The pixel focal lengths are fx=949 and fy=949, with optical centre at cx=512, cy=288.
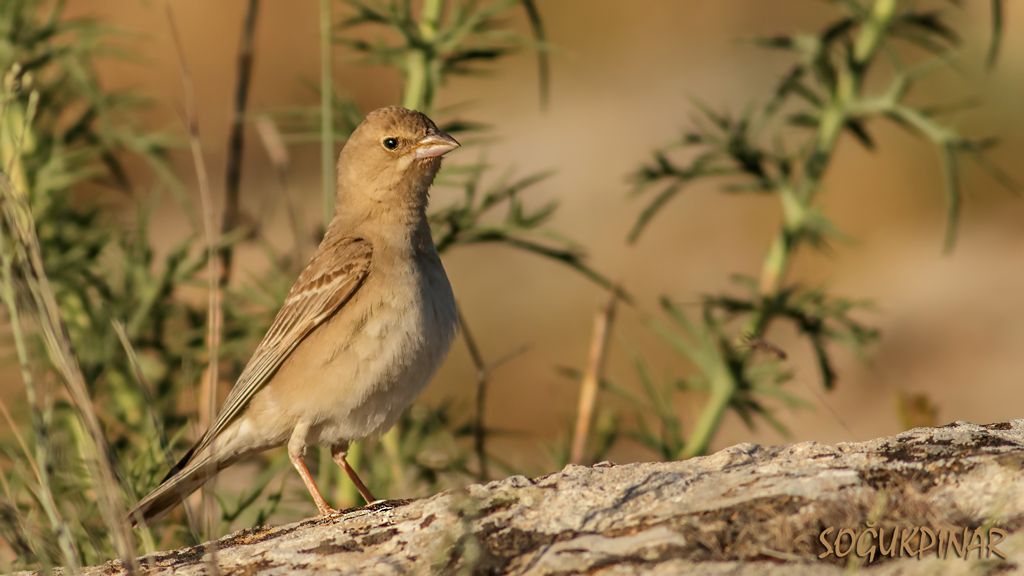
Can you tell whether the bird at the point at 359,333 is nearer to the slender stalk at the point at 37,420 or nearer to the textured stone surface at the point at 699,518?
the textured stone surface at the point at 699,518

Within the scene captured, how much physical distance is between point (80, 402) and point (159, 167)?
9.76 ft

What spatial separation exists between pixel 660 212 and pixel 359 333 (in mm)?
9543

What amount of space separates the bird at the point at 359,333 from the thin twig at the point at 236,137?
1.49 meters

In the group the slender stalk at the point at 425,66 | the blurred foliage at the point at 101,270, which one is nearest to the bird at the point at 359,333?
the slender stalk at the point at 425,66

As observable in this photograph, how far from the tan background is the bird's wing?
14.1ft

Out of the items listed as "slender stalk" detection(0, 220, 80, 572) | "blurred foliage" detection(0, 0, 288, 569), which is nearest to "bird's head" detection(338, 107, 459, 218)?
"blurred foliage" detection(0, 0, 288, 569)

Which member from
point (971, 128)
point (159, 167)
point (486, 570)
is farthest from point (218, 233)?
point (971, 128)

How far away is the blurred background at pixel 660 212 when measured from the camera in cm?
1036

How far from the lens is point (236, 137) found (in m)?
5.95

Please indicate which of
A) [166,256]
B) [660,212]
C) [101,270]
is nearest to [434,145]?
[166,256]

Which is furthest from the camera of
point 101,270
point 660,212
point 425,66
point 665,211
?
point 665,211

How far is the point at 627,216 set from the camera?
1309 centimetres

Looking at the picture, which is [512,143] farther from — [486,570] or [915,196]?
[486,570]

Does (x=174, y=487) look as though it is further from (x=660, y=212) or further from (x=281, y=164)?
(x=660, y=212)
